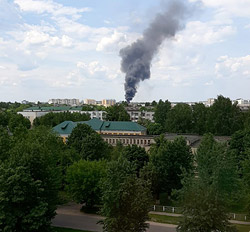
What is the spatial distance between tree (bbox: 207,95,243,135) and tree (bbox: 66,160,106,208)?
147 ft

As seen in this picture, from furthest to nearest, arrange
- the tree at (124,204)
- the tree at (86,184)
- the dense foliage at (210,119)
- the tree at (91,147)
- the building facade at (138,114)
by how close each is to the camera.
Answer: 1. the building facade at (138,114)
2. the dense foliage at (210,119)
3. the tree at (91,147)
4. the tree at (86,184)
5. the tree at (124,204)

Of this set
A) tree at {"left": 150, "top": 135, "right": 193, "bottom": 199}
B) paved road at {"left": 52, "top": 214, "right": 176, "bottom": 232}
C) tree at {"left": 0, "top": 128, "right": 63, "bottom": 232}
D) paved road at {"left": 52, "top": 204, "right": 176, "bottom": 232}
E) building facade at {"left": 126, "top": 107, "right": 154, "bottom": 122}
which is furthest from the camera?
building facade at {"left": 126, "top": 107, "right": 154, "bottom": 122}

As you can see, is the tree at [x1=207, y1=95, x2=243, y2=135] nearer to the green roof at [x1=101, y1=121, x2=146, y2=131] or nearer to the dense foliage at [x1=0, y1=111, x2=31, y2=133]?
the green roof at [x1=101, y1=121, x2=146, y2=131]

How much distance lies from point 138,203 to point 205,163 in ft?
37.6

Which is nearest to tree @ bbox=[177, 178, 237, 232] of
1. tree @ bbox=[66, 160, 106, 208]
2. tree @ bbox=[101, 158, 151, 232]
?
tree @ bbox=[101, 158, 151, 232]

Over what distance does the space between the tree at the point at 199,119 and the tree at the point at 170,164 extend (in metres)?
41.6

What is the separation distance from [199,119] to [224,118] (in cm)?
834

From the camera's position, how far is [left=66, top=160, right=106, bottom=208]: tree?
29.4 metres

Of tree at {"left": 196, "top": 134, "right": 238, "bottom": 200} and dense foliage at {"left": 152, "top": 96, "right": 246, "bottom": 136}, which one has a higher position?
dense foliage at {"left": 152, "top": 96, "right": 246, "bottom": 136}

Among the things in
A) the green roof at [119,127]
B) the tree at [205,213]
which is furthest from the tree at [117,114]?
the tree at [205,213]

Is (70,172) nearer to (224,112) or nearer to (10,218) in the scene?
(10,218)

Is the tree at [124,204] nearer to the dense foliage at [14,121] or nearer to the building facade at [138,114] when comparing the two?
the dense foliage at [14,121]

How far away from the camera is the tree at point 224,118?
68938 millimetres

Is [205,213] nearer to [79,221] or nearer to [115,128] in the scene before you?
[79,221]
